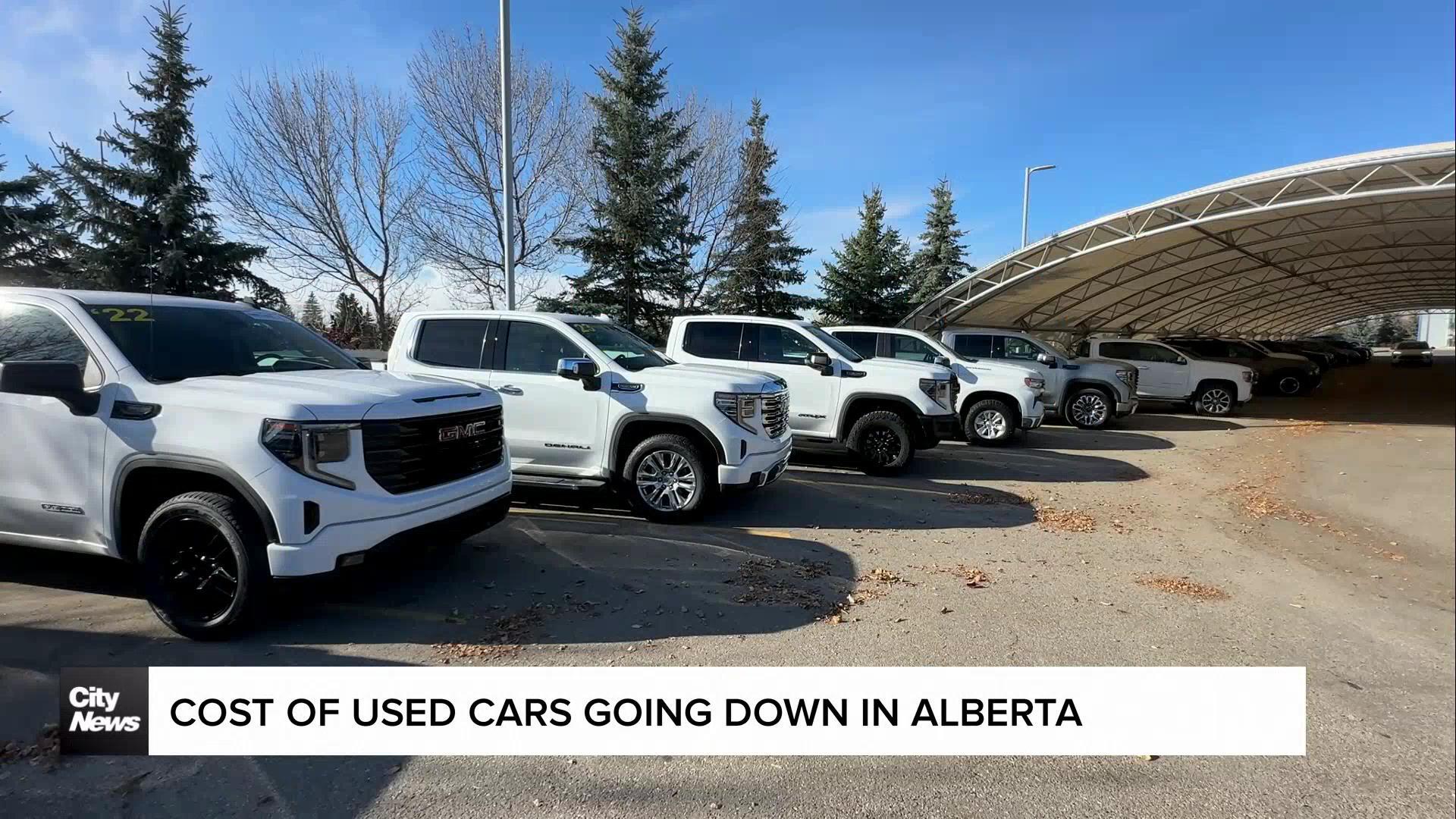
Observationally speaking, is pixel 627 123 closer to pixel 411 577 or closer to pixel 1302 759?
pixel 411 577

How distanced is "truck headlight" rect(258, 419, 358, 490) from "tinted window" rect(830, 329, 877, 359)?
8.96 metres

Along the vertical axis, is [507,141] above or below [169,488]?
above

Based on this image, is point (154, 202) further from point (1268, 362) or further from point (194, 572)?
point (1268, 362)

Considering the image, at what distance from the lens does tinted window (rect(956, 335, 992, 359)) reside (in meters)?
13.4

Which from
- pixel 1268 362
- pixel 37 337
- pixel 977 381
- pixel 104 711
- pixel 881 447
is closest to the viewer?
pixel 104 711

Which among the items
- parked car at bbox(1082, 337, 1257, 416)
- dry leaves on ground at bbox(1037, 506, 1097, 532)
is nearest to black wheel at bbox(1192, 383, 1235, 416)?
parked car at bbox(1082, 337, 1257, 416)

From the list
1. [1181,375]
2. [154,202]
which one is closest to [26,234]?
[154,202]

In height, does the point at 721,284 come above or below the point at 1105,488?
above

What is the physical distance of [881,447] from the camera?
8930 mm

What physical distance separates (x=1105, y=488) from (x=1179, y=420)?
8.98 m

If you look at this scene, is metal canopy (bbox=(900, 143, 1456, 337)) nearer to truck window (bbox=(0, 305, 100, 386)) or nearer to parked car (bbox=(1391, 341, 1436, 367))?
parked car (bbox=(1391, 341, 1436, 367))

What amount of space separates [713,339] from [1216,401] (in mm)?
13357

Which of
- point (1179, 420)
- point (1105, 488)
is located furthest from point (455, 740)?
point (1179, 420)

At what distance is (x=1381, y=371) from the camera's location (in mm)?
2289
